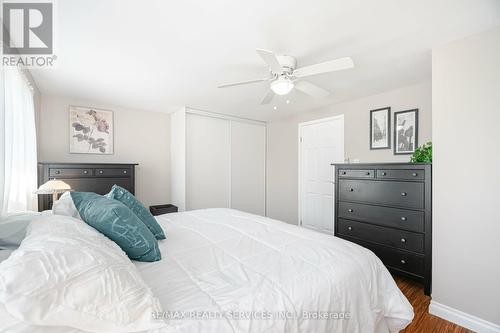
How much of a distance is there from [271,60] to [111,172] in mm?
2727

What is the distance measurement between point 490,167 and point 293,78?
1.69m

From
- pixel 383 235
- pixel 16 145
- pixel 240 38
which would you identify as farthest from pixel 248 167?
pixel 16 145

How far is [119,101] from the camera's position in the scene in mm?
3482

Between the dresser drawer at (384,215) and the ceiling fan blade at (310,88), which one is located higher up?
→ the ceiling fan blade at (310,88)

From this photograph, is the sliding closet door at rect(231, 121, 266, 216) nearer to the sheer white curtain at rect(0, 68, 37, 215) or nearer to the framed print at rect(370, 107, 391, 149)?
the framed print at rect(370, 107, 391, 149)

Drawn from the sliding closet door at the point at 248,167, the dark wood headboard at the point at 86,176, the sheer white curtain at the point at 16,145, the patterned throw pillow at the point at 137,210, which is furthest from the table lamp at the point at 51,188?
the sliding closet door at the point at 248,167

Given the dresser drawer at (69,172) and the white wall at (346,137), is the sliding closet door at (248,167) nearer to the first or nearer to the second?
the white wall at (346,137)

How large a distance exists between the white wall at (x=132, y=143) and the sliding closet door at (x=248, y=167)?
1.28 m

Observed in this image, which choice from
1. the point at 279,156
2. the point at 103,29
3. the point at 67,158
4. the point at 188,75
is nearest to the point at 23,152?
the point at 67,158

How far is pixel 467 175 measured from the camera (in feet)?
5.79

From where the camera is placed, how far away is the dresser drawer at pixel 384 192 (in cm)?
220

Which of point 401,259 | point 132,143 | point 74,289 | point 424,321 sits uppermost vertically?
point 132,143

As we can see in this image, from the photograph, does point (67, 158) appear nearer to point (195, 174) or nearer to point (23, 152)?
point (23, 152)

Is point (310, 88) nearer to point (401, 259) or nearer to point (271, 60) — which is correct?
point (271, 60)
